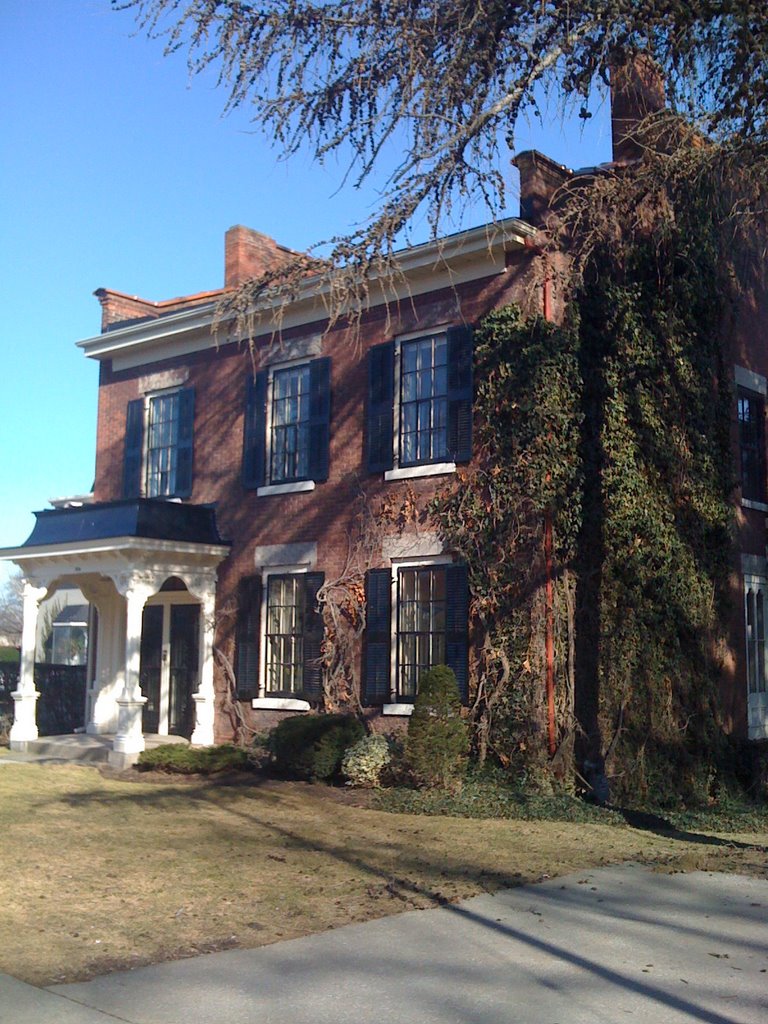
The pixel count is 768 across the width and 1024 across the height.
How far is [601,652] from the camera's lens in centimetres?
1392

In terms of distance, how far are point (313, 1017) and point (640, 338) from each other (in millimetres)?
10576

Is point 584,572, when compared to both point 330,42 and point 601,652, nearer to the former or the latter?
point 601,652

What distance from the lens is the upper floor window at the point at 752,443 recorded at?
1641 centimetres

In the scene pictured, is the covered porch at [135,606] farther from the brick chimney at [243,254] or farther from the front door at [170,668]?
the brick chimney at [243,254]

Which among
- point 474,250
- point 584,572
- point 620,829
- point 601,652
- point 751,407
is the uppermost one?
point 474,250

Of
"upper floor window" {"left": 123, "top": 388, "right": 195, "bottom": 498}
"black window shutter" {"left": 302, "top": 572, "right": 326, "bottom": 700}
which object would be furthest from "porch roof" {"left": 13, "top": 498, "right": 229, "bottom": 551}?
"black window shutter" {"left": 302, "top": 572, "right": 326, "bottom": 700}

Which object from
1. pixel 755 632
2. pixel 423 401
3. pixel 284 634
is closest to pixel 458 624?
pixel 423 401

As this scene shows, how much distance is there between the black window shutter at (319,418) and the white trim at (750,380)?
5964mm

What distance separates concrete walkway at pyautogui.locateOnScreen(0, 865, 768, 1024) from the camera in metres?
5.73

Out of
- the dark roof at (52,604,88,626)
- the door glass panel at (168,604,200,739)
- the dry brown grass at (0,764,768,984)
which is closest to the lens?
the dry brown grass at (0,764,768,984)

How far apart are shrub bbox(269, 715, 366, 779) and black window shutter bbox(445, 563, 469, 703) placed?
1632mm

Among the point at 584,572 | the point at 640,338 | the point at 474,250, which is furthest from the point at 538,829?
the point at 474,250

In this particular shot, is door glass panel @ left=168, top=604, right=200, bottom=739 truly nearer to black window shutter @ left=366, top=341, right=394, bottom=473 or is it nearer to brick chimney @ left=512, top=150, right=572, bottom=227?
black window shutter @ left=366, top=341, right=394, bottom=473

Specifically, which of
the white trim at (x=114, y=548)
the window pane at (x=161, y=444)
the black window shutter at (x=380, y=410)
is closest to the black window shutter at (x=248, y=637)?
the white trim at (x=114, y=548)
